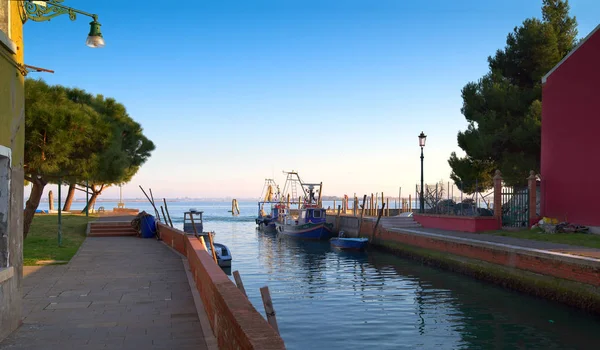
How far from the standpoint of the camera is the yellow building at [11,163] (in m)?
7.13

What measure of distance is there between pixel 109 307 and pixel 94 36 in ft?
15.4

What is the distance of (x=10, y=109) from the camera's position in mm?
7359

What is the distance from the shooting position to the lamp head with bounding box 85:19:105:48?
9086 millimetres

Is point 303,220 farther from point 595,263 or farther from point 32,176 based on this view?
point 595,263

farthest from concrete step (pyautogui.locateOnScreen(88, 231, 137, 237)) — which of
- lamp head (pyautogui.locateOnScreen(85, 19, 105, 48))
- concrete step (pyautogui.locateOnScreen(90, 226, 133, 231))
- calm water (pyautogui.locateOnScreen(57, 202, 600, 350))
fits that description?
lamp head (pyautogui.locateOnScreen(85, 19, 105, 48))

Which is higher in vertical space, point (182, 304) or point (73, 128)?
point (73, 128)

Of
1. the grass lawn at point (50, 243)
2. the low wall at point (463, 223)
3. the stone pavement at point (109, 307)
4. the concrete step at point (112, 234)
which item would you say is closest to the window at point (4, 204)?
the stone pavement at point (109, 307)

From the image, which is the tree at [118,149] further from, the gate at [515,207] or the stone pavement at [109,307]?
the gate at [515,207]

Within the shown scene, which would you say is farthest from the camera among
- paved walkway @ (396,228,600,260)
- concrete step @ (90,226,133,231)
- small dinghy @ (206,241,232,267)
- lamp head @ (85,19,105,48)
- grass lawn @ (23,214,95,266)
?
concrete step @ (90,226,133,231)

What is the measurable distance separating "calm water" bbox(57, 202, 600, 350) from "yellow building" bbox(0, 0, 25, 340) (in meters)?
5.44

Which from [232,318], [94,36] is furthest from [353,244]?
[232,318]

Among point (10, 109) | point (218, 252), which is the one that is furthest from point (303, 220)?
point (10, 109)

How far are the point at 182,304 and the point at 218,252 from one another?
13.7 meters

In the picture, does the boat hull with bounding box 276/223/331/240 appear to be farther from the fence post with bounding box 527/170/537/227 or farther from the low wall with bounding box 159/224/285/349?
the low wall with bounding box 159/224/285/349
